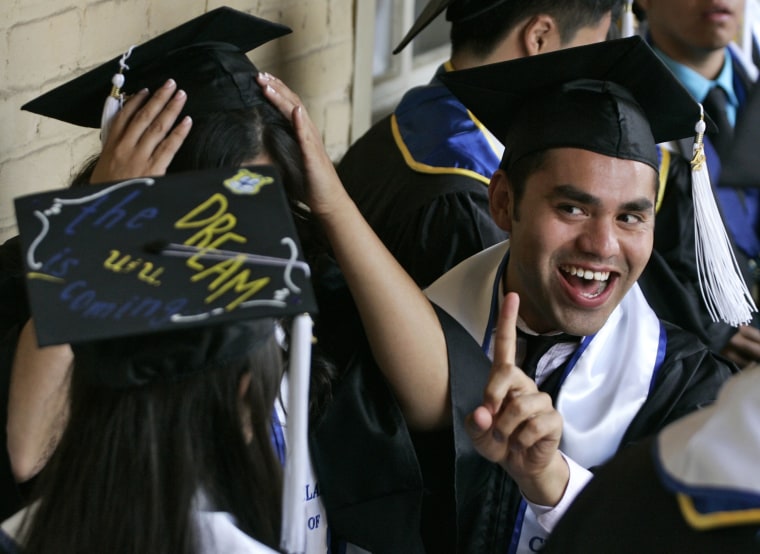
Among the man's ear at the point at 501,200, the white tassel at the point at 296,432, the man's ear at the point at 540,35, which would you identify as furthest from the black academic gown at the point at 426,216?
the white tassel at the point at 296,432

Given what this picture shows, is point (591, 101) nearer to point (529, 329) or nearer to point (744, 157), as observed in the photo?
point (529, 329)

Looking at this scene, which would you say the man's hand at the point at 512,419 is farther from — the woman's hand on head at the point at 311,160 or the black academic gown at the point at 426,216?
the black academic gown at the point at 426,216

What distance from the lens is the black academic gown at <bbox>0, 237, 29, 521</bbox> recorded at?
4.88ft

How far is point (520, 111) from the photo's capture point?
192 centimetres

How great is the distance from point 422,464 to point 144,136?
0.65 metres

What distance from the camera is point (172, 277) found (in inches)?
45.9

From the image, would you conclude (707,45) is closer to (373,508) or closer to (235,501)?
(373,508)

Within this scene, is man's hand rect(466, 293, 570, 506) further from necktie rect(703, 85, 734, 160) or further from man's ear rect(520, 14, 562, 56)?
necktie rect(703, 85, 734, 160)

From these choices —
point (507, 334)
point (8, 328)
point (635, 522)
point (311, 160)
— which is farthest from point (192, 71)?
point (635, 522)

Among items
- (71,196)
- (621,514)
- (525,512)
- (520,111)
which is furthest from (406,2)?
(621,514)

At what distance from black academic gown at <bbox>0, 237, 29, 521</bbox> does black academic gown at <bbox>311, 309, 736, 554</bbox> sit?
431 millimetres

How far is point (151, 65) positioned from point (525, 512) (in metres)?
0.87

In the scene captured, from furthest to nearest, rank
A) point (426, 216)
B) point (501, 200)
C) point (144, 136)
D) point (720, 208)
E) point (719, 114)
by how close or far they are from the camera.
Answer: point (719, 114)
point (720, 208)
point (426, 216)
point (501, 200)
point (144, 136)

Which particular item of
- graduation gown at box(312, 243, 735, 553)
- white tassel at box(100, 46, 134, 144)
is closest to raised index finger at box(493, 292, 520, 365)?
graduation gown at box(312, 243, 735, 553)
